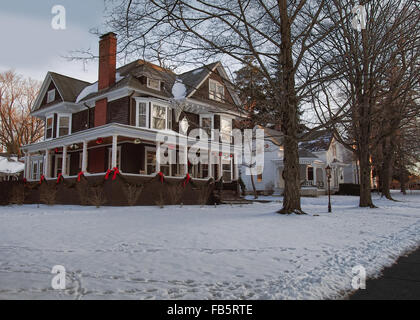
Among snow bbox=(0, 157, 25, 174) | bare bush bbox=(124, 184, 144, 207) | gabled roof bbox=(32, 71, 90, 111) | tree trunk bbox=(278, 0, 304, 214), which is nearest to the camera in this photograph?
tree trunk bbox=(278, 0, 304, 214)

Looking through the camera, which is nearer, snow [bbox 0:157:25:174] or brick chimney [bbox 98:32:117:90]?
brick chimney [bbox 98:32:117:90]

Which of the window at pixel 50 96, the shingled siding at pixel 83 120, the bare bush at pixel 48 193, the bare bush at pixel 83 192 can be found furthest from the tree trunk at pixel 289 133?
the window at pixel 50 96

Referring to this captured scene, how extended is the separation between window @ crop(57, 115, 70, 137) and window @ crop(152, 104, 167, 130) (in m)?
7.16

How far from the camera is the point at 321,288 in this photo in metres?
3.38

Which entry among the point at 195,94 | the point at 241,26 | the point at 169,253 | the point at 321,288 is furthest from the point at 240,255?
the point at 195,94

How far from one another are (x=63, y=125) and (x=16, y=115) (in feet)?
63.1

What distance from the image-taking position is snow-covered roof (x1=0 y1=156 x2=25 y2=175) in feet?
112

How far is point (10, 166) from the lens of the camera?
34844 millimetres

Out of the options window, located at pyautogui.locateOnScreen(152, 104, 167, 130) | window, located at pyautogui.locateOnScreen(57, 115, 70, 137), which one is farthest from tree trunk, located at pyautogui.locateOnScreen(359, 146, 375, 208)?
window, located at pyautogui.locateOnScreen(57, 115, 70, 137)

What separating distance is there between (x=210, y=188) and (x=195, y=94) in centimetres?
648

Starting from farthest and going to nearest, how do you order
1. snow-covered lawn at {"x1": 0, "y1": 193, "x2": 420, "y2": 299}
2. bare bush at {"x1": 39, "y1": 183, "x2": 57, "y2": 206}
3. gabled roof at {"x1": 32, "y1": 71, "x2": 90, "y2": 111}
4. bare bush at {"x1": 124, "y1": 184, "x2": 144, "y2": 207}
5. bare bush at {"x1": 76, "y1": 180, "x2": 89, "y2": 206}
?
1. gabled roof at {"x1": 32, "y1": 71, "x2": 90, "y2": 111}
2. bare bush at {"x1": 39, "y1": 183, "x2": 57, "y2": 206}
3. bare bush at {"x1": 76, "y1": 180, "x2": 89, "y2": 206}
4. bare bush at {"x1": 124, "y1": 184, "x2": 144, "y2": 207}
5. snow-covered lawn at {"x1": 0, "y1": 193, "x2": 420, "y2": 299}

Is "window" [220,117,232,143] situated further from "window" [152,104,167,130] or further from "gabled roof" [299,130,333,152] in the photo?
"gabled roof" [299,130,333,152]

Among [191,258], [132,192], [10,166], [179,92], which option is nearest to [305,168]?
[179,92]

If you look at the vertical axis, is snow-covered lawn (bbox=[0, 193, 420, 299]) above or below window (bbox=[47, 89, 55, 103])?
below
